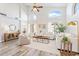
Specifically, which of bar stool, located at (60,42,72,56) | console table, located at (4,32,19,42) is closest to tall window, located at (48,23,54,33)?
bar stool, located at (60,42,72,56)

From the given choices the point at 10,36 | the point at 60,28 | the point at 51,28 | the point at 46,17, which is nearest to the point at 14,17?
the point at 10,36

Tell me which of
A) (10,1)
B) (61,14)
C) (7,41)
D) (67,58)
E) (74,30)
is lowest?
(67,58)

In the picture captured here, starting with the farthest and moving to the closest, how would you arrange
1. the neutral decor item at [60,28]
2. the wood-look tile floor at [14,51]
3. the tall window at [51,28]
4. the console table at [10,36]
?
1. the console table at [10,36]
2. the tall window at [51,28]
3. the neutral decor item at [60,28]
4. the wood-look tile floor at [14,51]

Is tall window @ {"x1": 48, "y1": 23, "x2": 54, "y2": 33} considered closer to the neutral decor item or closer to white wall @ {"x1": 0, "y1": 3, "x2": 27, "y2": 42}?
the neutral decor item

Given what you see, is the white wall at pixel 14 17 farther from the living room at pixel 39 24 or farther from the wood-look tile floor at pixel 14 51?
the wood-look tile floor at pixel 14 51

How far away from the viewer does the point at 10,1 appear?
3.29 metres

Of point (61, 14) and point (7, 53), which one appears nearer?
point (7, 53)

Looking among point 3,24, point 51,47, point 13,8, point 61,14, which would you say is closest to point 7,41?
point 3,24

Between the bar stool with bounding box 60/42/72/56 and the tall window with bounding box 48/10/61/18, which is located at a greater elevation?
the tall window with bounding box 48/10/61/18

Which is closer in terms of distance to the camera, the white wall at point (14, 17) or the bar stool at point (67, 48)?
the bar stool at point (67, 48)

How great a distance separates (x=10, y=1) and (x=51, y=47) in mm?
1836

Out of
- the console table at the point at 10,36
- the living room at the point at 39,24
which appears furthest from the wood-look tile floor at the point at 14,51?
the console table at the point at 10,36

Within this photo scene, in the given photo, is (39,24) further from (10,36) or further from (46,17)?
(10,36)

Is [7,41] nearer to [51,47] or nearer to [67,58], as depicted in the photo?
[51,47]
